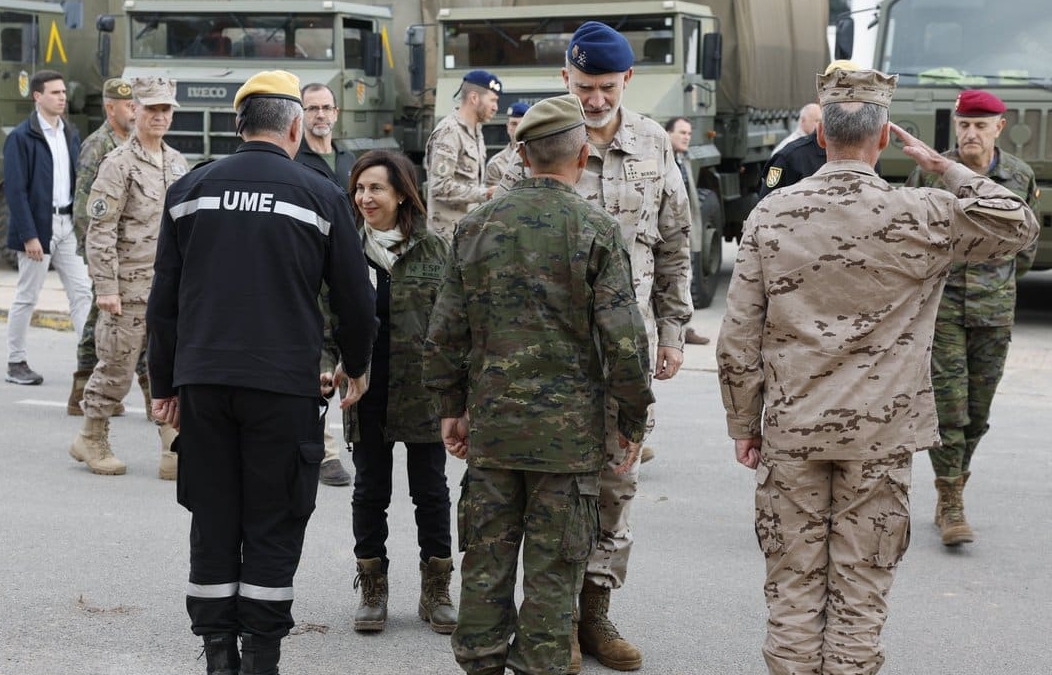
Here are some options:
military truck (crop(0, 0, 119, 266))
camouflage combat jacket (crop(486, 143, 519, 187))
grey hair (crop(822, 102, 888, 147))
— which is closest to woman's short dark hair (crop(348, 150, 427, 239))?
grey hair (crop(822, 102, 888, 147))

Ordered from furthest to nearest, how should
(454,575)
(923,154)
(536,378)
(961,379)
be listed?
1. (961,379)
2. (454,575)
3. (923,154)
4. (536,378)

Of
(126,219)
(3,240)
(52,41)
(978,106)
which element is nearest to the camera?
(978,106)

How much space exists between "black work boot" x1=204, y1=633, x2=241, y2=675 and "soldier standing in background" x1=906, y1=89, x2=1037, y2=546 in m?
3.14

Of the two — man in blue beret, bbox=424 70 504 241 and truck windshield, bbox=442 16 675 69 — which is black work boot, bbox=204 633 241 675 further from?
truck windshield, bbox=442 16 675 69

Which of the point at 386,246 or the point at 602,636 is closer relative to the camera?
the point at 602,636

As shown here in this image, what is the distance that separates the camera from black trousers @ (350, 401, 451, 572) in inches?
191

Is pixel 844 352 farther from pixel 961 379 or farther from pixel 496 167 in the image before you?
pixel 496 167

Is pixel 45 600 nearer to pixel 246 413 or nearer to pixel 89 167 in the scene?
pixel 246 413

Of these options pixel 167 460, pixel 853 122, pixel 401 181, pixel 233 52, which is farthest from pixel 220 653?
pixel 233 52

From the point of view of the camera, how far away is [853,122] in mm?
3729

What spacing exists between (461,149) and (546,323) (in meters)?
5.42

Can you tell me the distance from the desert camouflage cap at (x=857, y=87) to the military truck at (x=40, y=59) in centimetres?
1241

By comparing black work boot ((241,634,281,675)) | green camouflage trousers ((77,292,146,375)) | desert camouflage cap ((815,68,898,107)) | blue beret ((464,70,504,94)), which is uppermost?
blue beret ((464,70,504,94))

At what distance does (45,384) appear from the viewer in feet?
31.0
